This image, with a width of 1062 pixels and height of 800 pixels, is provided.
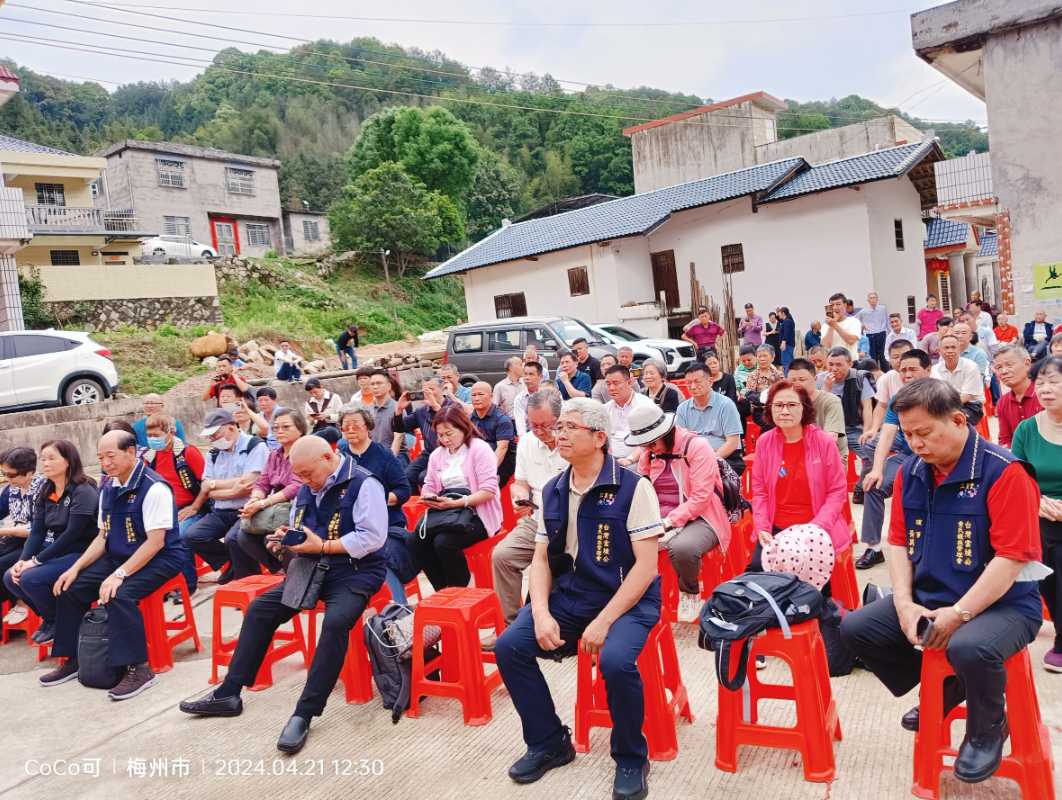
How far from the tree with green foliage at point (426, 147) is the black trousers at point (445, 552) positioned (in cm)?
2918

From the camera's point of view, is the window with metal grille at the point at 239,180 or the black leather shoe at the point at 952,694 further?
the window with metal grille at the point at 239,180

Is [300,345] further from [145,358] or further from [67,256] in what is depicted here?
[67,256]

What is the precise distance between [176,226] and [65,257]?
8.10 metres

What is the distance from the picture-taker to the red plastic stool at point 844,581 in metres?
3.77

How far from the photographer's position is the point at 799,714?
2.70m

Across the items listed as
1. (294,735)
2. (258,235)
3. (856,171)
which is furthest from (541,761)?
(258,235)

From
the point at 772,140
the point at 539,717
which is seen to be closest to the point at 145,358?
the point at 539,717

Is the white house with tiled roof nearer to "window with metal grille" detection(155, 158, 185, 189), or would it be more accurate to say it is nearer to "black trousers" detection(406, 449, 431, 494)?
"window with metal grille" detection(155, 158, 185, 189)

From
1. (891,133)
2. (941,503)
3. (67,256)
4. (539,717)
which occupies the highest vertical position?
(891,133)

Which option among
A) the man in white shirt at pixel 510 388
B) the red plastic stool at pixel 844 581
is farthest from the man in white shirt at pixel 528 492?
the man in white shirt at pixel 510 388

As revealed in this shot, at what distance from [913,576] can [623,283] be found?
58.2ft

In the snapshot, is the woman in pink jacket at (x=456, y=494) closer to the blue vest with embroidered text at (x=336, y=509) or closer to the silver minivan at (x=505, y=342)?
the blue vest with embroidered text at (x=336, y=509)

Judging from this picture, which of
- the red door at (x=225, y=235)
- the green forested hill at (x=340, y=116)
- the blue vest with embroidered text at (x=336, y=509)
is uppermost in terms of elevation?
the green forested hill at (x=340, y=116)

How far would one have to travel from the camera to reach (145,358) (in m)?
16.1
